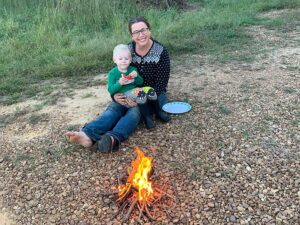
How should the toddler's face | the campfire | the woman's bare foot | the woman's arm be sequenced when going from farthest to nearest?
the woman's arm
the toddler's face
the woman's bare foot
the campfire

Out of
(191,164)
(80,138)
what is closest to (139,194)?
(191,164)

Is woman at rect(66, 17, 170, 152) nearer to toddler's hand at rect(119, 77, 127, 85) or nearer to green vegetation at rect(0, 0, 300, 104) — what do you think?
toddler's hand at rect(119, 77, 127, 85)

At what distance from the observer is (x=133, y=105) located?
4.01 m

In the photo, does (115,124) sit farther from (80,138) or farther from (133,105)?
(80,138)

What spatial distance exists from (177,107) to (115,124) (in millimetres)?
800

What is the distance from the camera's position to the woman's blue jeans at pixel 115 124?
12.2 feet

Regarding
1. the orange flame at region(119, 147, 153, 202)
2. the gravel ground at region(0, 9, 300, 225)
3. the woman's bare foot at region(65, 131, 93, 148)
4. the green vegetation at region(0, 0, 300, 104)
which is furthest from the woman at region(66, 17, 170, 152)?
the green vegetation at region(0, 0, 300, 104)

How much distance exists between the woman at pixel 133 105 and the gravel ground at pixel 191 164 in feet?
0.42

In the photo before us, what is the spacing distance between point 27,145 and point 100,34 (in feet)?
12.0

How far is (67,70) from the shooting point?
5.86 meters

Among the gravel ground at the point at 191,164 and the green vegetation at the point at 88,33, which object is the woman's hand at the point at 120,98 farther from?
the green vegetation at the point at 88,33

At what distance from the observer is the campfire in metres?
2.99

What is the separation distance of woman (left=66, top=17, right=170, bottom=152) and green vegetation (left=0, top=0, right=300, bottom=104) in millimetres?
1493

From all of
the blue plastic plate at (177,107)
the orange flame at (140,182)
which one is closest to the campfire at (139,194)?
the orange flame at (140,182)
